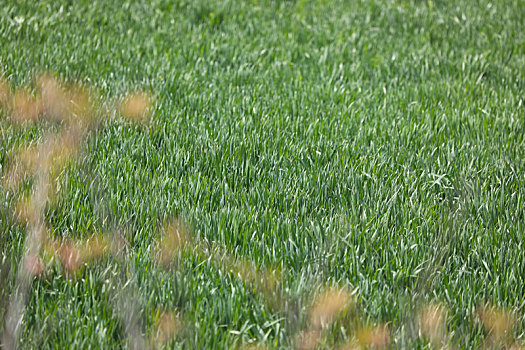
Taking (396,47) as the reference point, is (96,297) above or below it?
below

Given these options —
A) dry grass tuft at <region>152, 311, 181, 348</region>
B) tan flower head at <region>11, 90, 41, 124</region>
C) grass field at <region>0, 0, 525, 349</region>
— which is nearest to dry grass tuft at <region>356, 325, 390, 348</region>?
grass field at <region>0, 0, 525, 349</region>

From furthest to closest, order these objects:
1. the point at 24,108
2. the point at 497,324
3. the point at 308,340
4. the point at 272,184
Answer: the point at 24,108 < the point at 272,184 < the point at 497,324 < the point at 308,340

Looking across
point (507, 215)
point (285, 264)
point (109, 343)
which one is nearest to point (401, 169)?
point (507, 215)

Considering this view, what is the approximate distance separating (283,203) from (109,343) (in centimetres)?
101

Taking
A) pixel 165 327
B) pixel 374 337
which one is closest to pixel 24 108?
pixel 165 327

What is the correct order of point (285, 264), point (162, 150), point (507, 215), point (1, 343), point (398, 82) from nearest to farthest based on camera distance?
1. point (1, 343)
2. point (285, 264)
3. point (507, 215)
4. point (162, 150)
5. point (398, 82)

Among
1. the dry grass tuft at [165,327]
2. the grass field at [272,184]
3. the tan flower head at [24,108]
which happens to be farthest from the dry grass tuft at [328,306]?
the tan flower head at [24,108]

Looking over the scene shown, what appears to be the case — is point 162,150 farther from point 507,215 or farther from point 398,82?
point 398,82

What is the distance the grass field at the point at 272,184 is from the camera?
194 cm

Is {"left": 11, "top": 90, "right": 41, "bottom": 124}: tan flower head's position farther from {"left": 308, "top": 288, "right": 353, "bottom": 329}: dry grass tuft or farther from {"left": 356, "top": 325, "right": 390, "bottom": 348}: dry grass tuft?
{"left": 356, "top": 325, "right": 390, "bottom": 348}: dry grass tuft

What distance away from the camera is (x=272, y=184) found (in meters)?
2.68

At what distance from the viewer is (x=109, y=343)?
1.82 meters

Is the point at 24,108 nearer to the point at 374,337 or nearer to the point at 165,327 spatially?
the point at 165,327

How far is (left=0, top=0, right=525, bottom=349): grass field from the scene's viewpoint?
194cm
